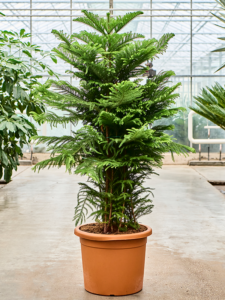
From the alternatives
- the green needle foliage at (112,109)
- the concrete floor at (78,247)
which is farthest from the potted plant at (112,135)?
the concrete floor at (78,247)

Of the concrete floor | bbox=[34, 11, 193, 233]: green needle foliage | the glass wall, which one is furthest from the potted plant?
the glass wall

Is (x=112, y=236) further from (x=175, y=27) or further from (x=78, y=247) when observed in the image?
(x=175, y=27)

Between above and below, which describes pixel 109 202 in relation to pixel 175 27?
below

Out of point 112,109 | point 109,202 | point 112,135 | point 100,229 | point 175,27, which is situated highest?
point 175,27

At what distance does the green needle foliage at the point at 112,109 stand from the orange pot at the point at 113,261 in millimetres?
148

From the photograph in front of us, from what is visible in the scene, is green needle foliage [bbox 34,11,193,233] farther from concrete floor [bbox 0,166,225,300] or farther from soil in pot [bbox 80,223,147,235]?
concrete floor [bbox 0,166,225,300]

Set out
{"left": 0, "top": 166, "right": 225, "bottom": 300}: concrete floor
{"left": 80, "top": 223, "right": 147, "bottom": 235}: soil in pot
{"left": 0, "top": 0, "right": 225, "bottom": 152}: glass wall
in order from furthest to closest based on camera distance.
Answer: {"left": 0, "top": 0, "right": 225, "bottom": 152}: glass wall < {"left": 0, "top": 166, "right": 225, "bottom": 300}: concrete floor < {"left": 80, "top": 223, "right": 147, "bottom": 235}: soil in pot

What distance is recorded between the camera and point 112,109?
2338mm

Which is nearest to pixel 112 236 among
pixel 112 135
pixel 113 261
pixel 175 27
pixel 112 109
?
pixel 113 261

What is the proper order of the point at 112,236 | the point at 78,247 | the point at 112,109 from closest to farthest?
the point at 112,236
the point at 112,109
the point at 78,247

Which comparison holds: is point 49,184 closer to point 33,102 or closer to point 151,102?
point 33,102

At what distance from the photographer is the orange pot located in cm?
220

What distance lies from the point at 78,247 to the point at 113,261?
1278 millimetres

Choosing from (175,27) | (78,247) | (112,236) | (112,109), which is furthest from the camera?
(175,27)
